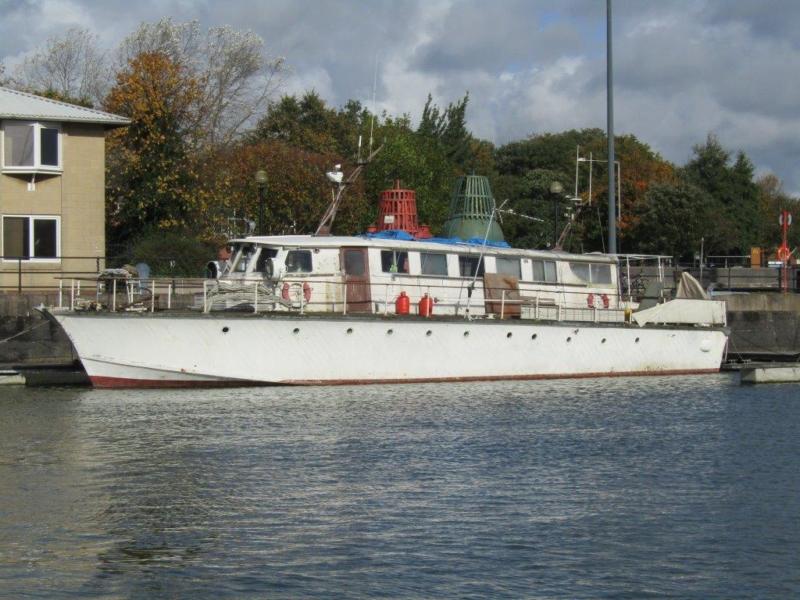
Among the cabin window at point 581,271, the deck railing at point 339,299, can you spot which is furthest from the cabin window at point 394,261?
the cabin window at point 581,271

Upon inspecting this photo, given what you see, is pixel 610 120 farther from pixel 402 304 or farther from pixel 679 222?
pixel 679 222

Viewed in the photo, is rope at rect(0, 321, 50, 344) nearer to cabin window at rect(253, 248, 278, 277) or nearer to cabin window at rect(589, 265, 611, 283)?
cabin window at rect(253, 248, 278, 277)

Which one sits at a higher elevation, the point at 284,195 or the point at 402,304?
the point at 284,195

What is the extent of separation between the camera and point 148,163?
4512 centimetres

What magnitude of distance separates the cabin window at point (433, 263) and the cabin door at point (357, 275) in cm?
158

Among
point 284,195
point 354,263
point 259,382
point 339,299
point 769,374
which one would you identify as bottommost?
point 769,374

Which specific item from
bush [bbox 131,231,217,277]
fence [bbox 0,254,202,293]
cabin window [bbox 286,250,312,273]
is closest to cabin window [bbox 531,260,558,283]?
cabin window [bbox 286,250,312,273]

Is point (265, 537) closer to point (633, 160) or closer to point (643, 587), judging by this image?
point (643, 587)

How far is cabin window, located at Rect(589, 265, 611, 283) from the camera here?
109ft

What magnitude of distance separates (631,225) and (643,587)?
5828 cm

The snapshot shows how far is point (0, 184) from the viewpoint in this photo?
37.0 metres

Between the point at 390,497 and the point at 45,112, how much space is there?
81.0 ft

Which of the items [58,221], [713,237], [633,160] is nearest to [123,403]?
[58,221]

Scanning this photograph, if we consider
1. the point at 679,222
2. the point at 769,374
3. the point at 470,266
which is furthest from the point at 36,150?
the point at 679,222
